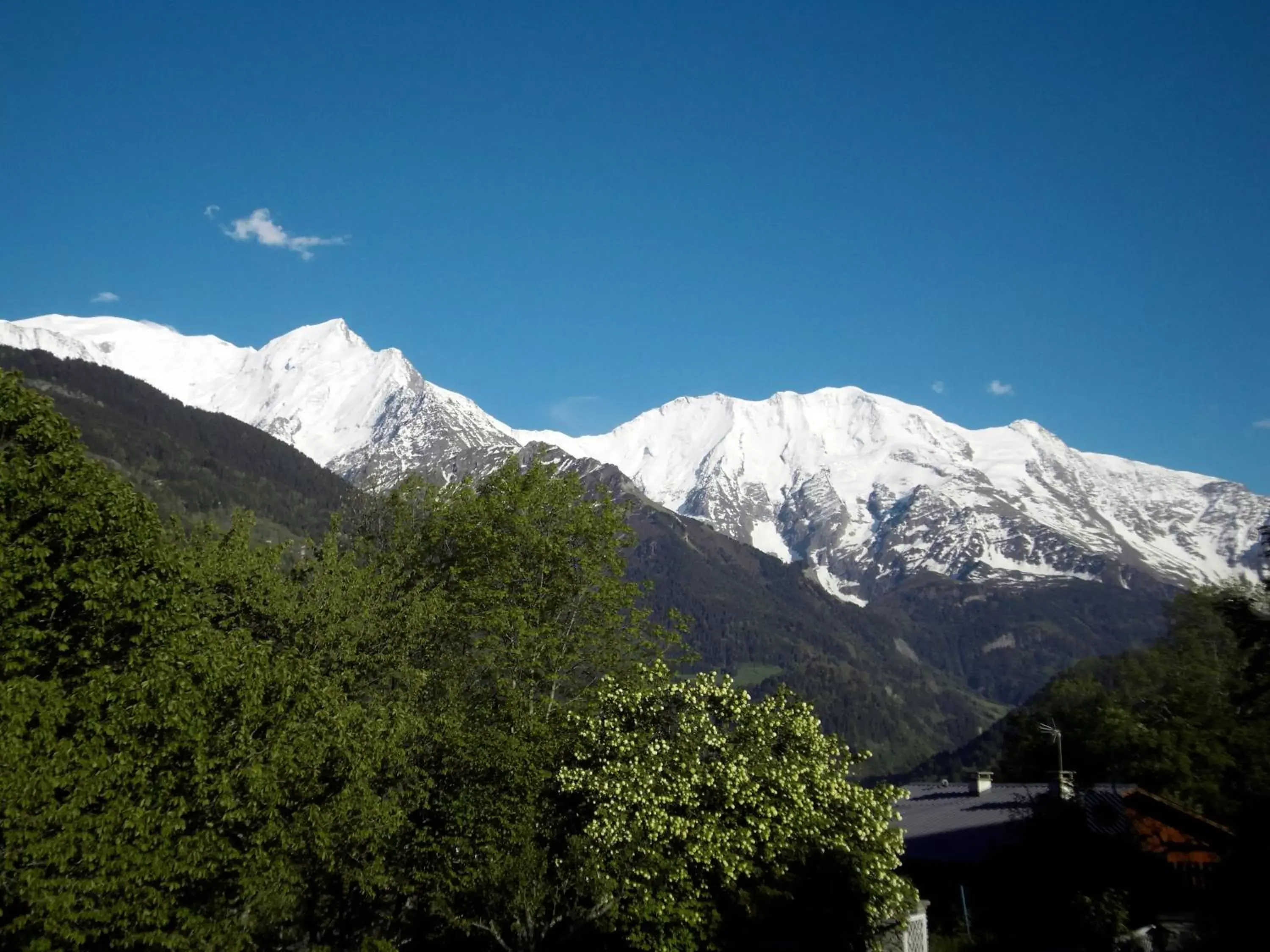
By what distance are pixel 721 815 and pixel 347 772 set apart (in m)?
8.65

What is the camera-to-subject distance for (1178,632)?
3086 inches

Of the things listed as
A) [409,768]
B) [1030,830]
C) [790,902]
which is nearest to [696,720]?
[790,902]

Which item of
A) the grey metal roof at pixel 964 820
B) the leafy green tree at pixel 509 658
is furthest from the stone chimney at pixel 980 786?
the leafy green tree at pixel 509 658

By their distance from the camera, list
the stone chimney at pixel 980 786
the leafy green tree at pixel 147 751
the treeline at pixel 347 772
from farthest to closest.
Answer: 1. the stone chimney at pixel 980 786
2. the treeline at pixel 347 772
3. the leafy green tree at pixel 147 751

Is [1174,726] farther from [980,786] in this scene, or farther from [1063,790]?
[1063,790]

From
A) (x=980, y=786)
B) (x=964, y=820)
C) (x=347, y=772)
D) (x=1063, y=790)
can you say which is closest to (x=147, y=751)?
(x=347, y=772)

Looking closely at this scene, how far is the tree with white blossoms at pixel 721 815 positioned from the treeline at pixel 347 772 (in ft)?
0.25

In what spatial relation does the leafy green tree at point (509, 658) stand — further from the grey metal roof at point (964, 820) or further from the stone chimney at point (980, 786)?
the stone chimney at point (980, 786)

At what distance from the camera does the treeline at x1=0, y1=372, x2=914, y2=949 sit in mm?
16703

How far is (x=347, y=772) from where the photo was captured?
806 inches

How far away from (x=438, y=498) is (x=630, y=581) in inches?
328

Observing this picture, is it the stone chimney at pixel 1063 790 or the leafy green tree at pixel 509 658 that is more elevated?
the leafy green tree at pixel 509 658

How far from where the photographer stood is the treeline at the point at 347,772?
16703 millimetres

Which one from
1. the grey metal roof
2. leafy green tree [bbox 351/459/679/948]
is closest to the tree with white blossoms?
leafy green tree [bbox 351/459/679/948]
